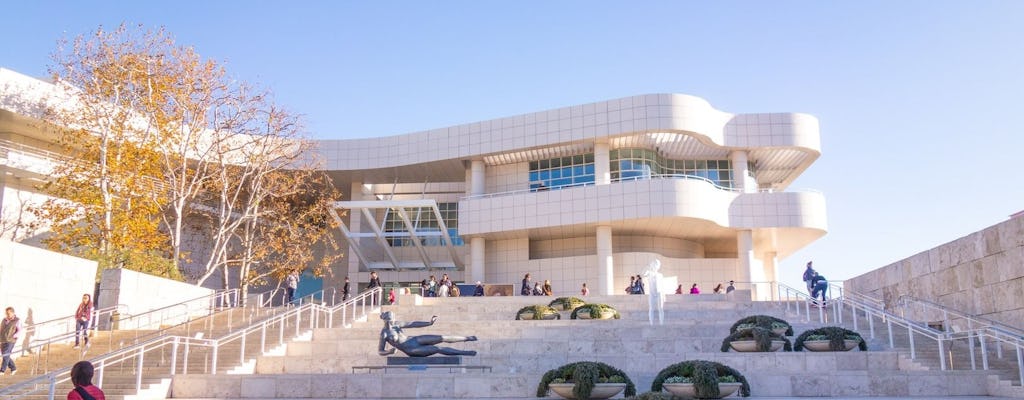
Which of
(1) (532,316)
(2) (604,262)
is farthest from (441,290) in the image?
(1) (532,316)

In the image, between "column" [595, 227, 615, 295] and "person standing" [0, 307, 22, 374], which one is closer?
"person standing" [0, 307, 22, 374]

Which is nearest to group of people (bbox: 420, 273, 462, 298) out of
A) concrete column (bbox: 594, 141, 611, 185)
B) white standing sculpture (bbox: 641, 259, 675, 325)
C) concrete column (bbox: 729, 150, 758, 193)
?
concrete column (bbox: 594, 141, 611, 185)

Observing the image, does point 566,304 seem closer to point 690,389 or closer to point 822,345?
point 822,345

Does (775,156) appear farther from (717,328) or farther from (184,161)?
(184,161)

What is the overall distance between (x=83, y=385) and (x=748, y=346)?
44.8ft

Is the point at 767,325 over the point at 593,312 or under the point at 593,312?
under

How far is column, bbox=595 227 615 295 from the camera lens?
131 feet

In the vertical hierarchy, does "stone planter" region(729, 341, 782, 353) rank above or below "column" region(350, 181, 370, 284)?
below

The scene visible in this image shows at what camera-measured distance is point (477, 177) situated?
4547 cm

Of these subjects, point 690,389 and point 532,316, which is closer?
point 690,389

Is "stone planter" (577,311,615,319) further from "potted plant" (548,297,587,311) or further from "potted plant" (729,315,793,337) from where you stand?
"potted plant" (729,315,793,337)

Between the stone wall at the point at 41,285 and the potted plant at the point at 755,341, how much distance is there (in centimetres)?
1474

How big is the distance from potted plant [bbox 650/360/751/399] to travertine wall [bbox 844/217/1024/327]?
6656 mm

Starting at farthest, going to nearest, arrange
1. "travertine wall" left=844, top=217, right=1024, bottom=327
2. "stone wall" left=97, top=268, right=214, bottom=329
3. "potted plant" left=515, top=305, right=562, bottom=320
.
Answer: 1. "potted plant" left=515, top=305, right=562, bottom=320
2. "stone wall" left=97, top=268, right=214, bottom=329
3. "travertine wall" left=844, top=217, right=1024, bottom=327
